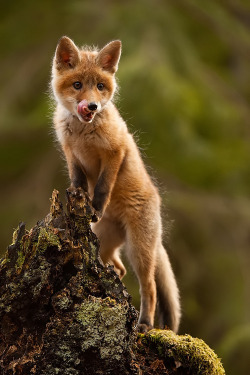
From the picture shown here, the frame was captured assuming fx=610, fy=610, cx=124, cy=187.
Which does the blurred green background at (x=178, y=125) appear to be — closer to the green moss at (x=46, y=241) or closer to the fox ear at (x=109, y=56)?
the fox ear at (x=109, y=56)

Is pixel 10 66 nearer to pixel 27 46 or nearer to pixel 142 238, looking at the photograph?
pixel 27 46

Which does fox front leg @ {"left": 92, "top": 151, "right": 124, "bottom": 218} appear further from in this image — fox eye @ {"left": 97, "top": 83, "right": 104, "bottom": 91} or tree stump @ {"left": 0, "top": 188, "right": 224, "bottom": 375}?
tree stump @ {"left": 0, "top": 188, "right": 224, "bottom": 375}

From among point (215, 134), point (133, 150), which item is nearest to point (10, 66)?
point (215, 134)

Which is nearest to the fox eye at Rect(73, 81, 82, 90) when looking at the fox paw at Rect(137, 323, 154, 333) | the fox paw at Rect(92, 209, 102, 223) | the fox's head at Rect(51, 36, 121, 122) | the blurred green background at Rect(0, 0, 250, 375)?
the fox's head at Rect(51, 36, 121, 122)

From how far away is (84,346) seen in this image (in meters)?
2.95

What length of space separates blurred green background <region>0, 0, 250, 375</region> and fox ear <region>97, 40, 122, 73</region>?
3.34 m

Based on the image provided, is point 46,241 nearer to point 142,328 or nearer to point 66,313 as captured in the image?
point 66,313

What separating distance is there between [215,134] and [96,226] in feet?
17.1

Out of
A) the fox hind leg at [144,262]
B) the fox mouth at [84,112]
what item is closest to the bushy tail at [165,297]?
the fox hind leg at [144,262]

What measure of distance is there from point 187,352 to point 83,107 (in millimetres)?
1788

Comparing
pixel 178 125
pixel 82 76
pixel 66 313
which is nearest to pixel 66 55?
pixel 82 76

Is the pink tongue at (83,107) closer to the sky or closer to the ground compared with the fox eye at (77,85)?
closer to the ground

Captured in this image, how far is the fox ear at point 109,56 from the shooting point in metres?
4.54

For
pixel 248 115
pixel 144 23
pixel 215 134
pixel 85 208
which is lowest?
pixel 85 208
